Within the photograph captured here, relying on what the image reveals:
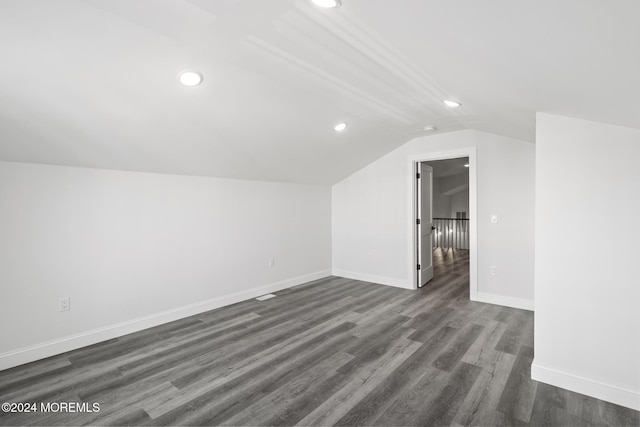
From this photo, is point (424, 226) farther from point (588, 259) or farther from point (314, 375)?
point (314, 375)

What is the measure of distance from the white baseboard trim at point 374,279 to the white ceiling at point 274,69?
274cm

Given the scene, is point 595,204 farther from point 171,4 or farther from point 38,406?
point 38,406

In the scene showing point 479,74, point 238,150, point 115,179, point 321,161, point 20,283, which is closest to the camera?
point 479,74

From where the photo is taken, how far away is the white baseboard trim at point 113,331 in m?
2.69

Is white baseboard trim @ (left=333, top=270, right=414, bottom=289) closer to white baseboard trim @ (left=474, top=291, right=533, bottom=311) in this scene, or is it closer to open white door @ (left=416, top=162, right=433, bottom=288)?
open white door @ (left=416, top=162, right=433, bottom=288)

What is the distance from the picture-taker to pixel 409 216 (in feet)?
16.4

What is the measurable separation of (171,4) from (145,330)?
3.21 m

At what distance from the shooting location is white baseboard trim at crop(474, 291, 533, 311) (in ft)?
13.1

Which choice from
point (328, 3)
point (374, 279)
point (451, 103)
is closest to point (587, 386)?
point (451, 103)

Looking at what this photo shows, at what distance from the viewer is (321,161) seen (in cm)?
465

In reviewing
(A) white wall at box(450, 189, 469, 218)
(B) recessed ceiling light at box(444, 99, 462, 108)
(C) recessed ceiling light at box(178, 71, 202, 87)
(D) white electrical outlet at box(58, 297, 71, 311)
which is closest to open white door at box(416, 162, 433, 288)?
(B) recessed ceiling light at box(444, 99, 462, 108)

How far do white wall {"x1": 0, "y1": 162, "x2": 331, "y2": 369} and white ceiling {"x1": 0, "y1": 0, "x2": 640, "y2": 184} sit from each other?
0.30 metres

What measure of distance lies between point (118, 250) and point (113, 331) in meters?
0.84

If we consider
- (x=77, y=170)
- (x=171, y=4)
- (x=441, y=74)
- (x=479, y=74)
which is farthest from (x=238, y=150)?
(x=479, y=74)
